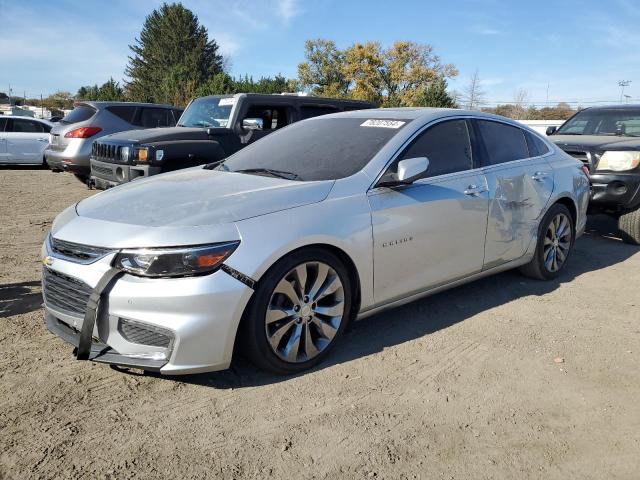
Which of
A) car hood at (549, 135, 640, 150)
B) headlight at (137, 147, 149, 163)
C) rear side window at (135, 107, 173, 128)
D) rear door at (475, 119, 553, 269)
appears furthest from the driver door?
rear side window at (135, 107, 173, 128)

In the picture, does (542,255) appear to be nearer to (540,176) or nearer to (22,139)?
(540,176)

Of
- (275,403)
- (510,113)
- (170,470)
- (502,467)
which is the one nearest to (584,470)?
(502,467)

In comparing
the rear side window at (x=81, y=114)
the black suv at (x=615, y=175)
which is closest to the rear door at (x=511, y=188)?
the black suv at (x=615, y=175)

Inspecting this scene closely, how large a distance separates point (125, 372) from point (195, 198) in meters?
1.11

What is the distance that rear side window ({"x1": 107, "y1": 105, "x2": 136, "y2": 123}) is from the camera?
32.0 feet

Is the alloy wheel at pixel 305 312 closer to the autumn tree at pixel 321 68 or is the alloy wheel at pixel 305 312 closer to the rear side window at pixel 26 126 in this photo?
the rear side window at pixel 26 126

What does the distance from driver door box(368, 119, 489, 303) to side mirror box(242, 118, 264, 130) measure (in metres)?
3.77

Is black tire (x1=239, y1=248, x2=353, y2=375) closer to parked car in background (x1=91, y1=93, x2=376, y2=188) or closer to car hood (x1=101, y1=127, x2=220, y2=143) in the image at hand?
parked car in background (x1=91, y1=93, x2=376, y2=188)

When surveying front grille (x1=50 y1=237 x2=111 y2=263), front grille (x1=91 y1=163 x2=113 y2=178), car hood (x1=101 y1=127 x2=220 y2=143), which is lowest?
front grille (x1=50 y1=237 x2=111 y2=263)

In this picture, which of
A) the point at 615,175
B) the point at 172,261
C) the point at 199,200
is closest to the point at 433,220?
the point at 199,200

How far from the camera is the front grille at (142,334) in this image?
8.98 ft

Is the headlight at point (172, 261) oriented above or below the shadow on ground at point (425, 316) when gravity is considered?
above

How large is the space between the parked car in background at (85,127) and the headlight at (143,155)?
315 cm

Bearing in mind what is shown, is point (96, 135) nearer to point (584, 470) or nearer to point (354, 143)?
point (354, 143)
